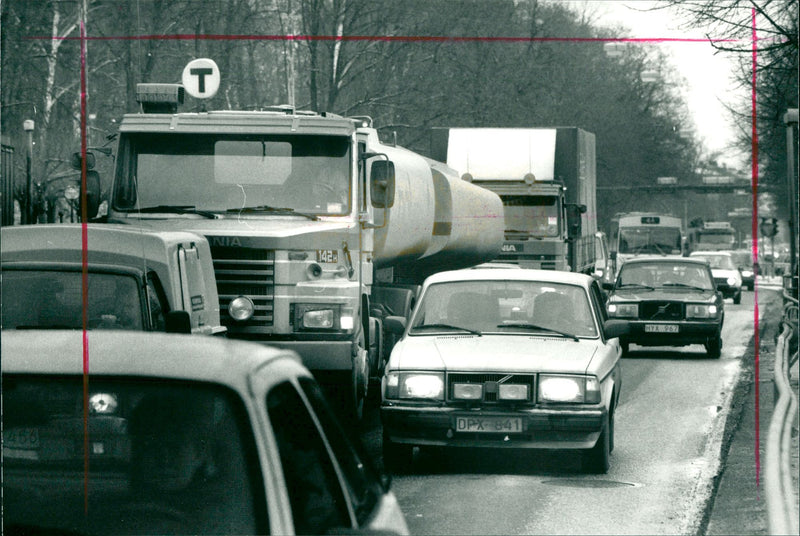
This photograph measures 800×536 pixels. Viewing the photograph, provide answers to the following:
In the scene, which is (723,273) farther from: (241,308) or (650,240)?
(241,308)

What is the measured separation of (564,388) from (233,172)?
4.22m

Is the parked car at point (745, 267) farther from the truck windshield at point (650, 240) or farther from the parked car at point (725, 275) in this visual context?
the parked car at point (725, 275)

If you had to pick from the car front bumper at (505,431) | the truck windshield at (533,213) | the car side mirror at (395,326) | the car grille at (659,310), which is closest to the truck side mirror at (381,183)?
the car side mirror at (395,326)

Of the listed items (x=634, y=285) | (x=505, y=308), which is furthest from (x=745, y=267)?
(x=505, y=308)

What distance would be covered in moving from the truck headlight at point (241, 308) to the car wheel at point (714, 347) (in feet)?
39.5

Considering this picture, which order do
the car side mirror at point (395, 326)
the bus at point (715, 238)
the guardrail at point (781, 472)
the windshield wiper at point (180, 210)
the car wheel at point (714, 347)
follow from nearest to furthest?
the guardrail at point (781, 472) < the car side mirror at point (395, 326) < the windshield wiper at point (180, 210) < the car wheel at point (714, 347) < the bus at point (715, 238)

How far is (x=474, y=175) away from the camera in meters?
25.3

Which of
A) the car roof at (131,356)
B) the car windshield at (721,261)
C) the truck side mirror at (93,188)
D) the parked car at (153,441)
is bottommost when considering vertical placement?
the car windshield at (721,261)

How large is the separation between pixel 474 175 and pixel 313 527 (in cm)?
2257

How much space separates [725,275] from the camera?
48.1 metres

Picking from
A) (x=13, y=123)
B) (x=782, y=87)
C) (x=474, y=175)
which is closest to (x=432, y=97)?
(x=474, y=175)

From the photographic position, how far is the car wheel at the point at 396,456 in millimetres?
9977

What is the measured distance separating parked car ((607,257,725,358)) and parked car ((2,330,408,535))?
19117 mm

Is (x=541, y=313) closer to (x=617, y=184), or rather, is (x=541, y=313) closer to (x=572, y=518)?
(x=572, y=518)
